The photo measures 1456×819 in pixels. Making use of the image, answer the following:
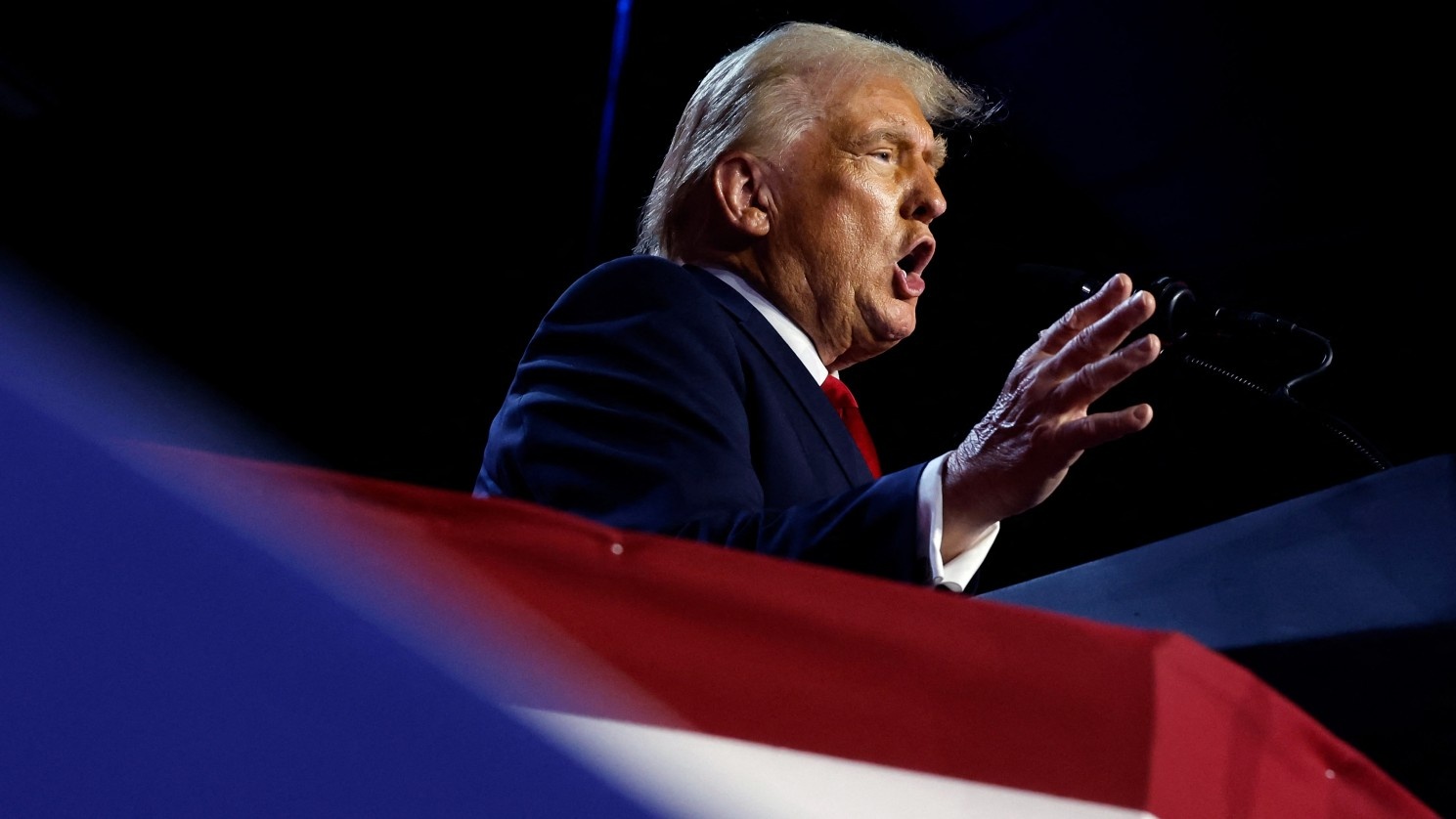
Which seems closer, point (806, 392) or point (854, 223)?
point (806, 392)

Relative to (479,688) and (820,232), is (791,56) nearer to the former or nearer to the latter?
(820,232)

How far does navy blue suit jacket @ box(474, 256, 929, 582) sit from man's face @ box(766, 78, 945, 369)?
0.21 meters

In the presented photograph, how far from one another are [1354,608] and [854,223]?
3.19ft

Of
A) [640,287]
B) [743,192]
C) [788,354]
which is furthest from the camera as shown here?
[743,192]

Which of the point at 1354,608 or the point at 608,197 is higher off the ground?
the point at 1354,608

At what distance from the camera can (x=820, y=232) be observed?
1781 mm

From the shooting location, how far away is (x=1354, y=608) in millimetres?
973

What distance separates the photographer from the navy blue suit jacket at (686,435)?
A: 1018mm

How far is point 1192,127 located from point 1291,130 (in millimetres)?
242

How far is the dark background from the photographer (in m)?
2.77

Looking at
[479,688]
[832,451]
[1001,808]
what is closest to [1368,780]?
[1001,808]

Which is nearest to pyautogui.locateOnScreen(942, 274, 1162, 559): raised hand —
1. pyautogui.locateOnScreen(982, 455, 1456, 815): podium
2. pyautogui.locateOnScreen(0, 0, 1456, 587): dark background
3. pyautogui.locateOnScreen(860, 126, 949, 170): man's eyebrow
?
pyautogui.locateOnScreen(982, 455, 1456, 815): podium

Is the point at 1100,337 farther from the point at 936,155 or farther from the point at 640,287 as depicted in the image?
the point at 936,155

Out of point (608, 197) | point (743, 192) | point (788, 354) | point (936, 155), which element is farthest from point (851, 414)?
point (608, 197)
